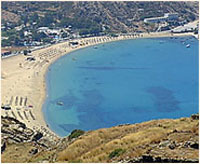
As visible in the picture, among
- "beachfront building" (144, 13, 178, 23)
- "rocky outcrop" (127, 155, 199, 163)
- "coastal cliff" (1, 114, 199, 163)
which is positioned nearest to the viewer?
"rocky outcrop" (127, 155, 199, 163)

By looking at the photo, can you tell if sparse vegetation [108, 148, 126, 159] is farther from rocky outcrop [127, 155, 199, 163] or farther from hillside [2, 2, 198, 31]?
hillside [2, 2, 198, 31]

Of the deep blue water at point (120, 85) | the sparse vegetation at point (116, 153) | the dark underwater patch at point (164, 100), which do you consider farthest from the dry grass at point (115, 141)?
the dark underwater patch at point (164, 100)

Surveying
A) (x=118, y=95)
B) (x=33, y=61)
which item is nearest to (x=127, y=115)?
(x=118, y=95)

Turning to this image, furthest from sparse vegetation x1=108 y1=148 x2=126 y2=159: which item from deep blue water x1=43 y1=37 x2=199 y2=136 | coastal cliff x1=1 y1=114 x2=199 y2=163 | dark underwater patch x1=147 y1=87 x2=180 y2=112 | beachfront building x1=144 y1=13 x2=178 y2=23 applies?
beachfront building x1=144 y1=13 x2=178 y2=23

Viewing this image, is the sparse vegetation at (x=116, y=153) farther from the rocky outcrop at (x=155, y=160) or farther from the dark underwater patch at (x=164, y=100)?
the dark underwater patch at (x=164, y=100)

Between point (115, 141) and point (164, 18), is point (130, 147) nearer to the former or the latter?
point (115, 141)

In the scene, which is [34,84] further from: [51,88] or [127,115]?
[127,115]

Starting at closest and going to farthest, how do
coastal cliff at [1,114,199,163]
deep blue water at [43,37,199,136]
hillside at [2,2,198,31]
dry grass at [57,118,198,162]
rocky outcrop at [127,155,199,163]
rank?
rocky outcrop at [127,155,199,163] → coastal cliff at [1,114,199,163] → dry grass at [57,118,198,162] → deep blue water at [43,37,199,136] → hillside at [2,2,198,31]
